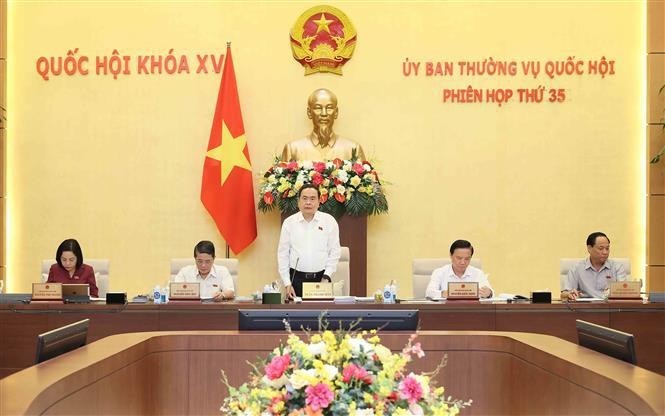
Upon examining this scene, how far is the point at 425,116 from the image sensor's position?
25.6 feet

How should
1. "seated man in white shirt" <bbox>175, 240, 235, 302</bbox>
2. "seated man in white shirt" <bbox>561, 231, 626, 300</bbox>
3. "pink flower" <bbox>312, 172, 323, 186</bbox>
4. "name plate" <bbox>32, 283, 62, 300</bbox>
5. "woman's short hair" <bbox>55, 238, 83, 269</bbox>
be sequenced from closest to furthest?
"name plate" <bbox>32, 283, 62, 300</bbox> → "seated man in white shirt" <bbox>175, 240, 235, 302</bbox> → "woman's short hair" <bbox>55, 238, 83, 269</bbox> → "seated man in white shirt" <bbox>561, 231, 626, 300</bbox> → "pink flower" <bbox>312, 172, 323, 186</bbox>

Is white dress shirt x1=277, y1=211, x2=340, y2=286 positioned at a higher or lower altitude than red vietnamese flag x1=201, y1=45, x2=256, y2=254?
lower

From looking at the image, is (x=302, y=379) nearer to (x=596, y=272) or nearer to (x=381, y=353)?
(x=381, y=353)

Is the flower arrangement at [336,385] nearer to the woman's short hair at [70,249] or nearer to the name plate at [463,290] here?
the name plate at [463,290]

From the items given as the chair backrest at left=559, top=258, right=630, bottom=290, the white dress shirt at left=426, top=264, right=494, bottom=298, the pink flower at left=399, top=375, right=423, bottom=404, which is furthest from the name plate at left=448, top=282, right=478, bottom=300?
the pink flower at left=399, top=375, right=423, bottom=404

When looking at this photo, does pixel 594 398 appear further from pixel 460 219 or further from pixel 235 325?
pixel 460 219

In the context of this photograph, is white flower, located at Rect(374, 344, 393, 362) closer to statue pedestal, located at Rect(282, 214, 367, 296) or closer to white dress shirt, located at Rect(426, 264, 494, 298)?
white dress shirt, located at Rect(426, 264, 494, 298)

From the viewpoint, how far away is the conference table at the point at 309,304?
493cm

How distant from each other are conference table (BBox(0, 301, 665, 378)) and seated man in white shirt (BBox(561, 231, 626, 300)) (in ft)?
2.50

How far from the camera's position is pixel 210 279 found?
5676 millimetres

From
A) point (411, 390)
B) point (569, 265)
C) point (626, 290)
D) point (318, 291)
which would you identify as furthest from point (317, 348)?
point (569, 265)

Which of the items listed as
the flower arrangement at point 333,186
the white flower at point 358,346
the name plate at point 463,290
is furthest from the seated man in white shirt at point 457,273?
the white flower at point 358,346

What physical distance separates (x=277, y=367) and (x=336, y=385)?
0.13 meters

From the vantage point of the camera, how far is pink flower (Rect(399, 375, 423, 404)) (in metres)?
1.88
